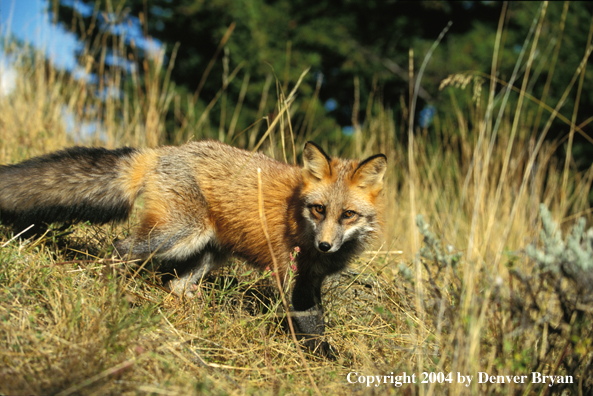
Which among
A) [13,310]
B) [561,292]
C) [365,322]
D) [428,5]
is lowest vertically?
[365,322]

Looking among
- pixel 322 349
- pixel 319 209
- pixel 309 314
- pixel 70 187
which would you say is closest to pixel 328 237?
pixel 319 209

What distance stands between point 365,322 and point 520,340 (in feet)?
4.11

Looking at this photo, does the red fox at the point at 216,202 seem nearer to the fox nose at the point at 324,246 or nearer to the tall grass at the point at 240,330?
the fox nose at the point at 324,246

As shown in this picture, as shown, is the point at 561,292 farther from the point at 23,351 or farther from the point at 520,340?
the point at 23,351

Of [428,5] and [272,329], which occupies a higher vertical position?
[428,5]

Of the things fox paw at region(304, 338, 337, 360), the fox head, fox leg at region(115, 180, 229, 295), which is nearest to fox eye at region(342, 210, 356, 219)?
the fox head

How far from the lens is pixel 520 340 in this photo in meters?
2.20

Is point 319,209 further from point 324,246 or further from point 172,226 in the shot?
point 172,226

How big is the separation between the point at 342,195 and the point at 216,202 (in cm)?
103

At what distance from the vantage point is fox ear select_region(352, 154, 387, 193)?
10.3ft

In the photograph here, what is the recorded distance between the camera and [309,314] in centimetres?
302

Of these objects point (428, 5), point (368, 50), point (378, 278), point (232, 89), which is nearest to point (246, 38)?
point (232, 89)

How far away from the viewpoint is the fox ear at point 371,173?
3125mm

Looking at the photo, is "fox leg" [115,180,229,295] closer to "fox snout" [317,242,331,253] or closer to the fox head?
the fox head
